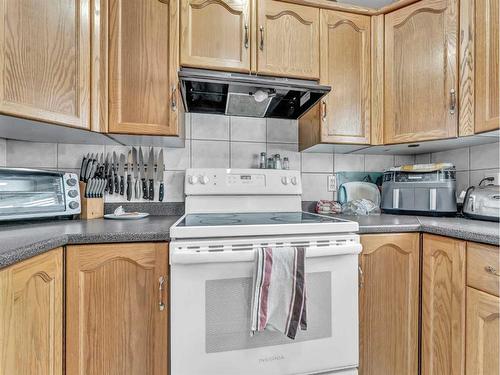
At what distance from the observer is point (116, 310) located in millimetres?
1029

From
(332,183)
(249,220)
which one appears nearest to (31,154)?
(249,220)

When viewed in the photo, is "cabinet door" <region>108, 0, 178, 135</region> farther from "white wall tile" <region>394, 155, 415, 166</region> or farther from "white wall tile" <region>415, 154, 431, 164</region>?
"white wall tile" <region>415, 154, 431, 164</region>

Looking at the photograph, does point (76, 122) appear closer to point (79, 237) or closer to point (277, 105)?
point (79, 237)

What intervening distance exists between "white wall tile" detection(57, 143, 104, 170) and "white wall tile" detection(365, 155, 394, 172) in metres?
1.81

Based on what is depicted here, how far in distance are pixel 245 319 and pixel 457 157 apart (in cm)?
165

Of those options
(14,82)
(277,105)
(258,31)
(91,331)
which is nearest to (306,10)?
(258,31)

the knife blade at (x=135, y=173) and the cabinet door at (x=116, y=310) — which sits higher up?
the knife blade at (x=135, y=173)

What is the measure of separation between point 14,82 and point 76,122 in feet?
0.86

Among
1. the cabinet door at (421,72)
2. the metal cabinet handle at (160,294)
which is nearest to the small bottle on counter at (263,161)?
the cabinet door at (421,72)

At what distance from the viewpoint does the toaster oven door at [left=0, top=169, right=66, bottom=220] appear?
1173 millimetres

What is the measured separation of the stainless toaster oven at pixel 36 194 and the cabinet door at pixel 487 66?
2042mm

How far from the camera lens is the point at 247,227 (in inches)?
42.8

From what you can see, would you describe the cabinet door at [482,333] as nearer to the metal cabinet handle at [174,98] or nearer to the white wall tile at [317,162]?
the white wall tile at [317,162]

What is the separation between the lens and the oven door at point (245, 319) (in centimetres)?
102
